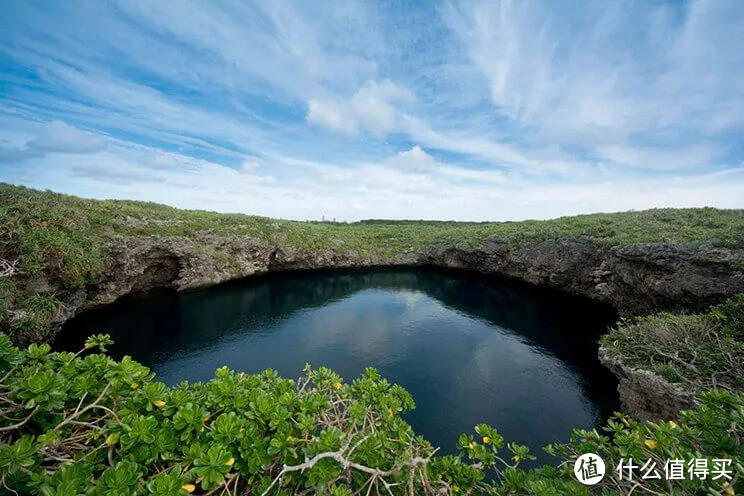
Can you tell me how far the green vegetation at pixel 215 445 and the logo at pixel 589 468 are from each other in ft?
0.60

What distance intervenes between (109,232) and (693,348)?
132ft

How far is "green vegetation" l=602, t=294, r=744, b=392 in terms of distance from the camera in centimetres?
1063

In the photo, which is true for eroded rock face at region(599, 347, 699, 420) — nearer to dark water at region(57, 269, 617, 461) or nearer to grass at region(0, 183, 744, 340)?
dark water at region(57, 269, 617, 461)

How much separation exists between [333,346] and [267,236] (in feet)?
91.9

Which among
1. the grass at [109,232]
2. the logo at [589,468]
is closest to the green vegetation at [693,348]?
the logo at [589,468]

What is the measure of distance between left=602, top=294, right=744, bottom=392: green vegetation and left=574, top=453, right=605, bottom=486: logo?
9675mm

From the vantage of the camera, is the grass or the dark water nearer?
the dark water

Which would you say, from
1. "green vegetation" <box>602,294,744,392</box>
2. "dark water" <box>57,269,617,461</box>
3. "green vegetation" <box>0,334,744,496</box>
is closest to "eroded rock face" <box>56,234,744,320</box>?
"dark water" <box>57,269,617,461</box>

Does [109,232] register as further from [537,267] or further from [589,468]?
[537,267]

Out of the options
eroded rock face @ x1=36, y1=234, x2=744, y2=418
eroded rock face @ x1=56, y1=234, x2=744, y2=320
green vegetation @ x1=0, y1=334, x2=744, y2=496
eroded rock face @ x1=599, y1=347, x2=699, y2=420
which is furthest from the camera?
eroded rock face @ x1=56, y1=234, x2=744, y2=320

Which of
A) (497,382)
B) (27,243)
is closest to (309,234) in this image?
(27,243)

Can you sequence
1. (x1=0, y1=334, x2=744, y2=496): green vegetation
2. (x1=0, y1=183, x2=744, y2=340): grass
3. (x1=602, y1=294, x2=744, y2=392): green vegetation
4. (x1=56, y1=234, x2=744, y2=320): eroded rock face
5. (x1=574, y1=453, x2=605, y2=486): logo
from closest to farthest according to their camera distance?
(x1=0, y1=334, x2=744, y2=496): green vegetation, (x1=574, y1=453, x2=605, y2=486): logo, (x1=602, y1=294, x2=744, y2=392): green vegetation, (x1=0, y1=183, x2=744, y2=340): grass, (x1=56, y1=234, x2=744, y2=320): eroded rock face

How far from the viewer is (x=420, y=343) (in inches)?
930

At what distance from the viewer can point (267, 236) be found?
45812mm
